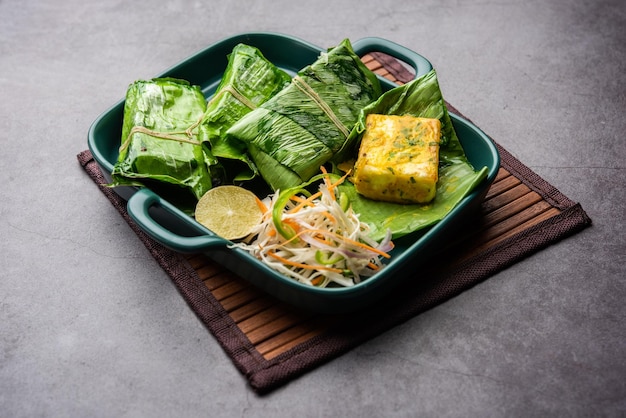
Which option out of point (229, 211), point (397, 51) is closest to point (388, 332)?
point (229, 211)

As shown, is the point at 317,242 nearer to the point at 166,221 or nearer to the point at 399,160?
the point at 399,160

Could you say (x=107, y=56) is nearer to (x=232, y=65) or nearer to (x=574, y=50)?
(x=232, y=65)

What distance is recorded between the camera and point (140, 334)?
251 centimetres

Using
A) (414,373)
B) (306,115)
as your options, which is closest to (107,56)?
(306,115)

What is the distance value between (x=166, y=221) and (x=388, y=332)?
0.96m

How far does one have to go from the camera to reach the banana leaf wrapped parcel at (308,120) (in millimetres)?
2680

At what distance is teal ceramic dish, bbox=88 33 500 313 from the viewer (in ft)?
7.38

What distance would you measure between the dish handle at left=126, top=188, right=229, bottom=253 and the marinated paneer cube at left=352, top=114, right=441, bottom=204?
653mm

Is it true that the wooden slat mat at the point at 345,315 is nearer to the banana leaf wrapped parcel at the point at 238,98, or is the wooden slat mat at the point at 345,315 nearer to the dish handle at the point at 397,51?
the banana leaf wrapped parcel at the point at 238,98

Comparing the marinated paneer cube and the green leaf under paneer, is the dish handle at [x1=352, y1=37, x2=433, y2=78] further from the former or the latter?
the marinated paneer cube

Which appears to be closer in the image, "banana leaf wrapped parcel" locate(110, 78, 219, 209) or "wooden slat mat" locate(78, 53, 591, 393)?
"wooden slat mat" locate(78, 53, 591, 393)

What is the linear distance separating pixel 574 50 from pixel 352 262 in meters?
2.15

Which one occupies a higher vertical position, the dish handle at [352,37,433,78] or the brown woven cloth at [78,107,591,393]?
the dish handle at [352,37,433,78]

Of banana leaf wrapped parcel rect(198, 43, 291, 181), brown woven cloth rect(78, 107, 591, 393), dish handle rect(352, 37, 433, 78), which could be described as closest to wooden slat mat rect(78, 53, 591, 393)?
brown woven cloth rect(78, 107, 591, 393)
